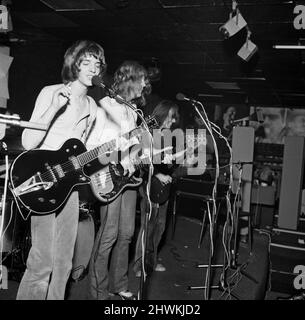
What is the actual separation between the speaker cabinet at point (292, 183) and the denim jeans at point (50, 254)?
4276 millimetres

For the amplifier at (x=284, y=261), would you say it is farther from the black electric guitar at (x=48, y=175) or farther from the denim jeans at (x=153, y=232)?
the black electric guitar at (x=48, y=175)

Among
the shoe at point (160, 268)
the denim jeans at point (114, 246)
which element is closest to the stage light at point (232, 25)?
the denim jeans at point (114, 246)

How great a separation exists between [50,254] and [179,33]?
4.13 meters

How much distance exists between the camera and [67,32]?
18.2ft

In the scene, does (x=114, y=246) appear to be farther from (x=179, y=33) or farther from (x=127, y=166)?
(x=179, y=33)

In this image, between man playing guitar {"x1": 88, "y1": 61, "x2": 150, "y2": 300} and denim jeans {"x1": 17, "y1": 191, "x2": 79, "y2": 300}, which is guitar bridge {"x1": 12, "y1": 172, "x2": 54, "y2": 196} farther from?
man playing guitar {"x1": 88, "y1": 61, "x2": 150, "y2": 300}

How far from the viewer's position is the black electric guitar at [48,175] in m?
2.03

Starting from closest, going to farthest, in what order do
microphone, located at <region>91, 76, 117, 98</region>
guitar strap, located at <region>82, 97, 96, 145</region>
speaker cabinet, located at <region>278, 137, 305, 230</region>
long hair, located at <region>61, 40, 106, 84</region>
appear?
microphone, located at <region>91, 76, 117, 98</region>
long hair, located at <region>61, 40, 106, 84</region>
guitar strap, located at <region>82, 97, 96, 145</region>
speaker cabinet, located at <region>278, 137, 305, 230</region>

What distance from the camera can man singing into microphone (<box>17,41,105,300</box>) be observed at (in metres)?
1.96

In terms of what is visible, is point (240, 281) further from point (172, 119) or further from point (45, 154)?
point (45, 154)

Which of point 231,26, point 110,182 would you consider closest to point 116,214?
point 110,182

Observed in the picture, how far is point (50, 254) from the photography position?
199 centimetres

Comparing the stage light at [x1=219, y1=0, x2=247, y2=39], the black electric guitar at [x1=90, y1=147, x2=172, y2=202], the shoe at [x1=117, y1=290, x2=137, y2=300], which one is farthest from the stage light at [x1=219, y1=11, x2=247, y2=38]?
the shoe at [x1=117, y1=290, x2=137, y2=300]

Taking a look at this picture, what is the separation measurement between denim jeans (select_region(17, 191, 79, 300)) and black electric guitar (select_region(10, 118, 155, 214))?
66 mm
